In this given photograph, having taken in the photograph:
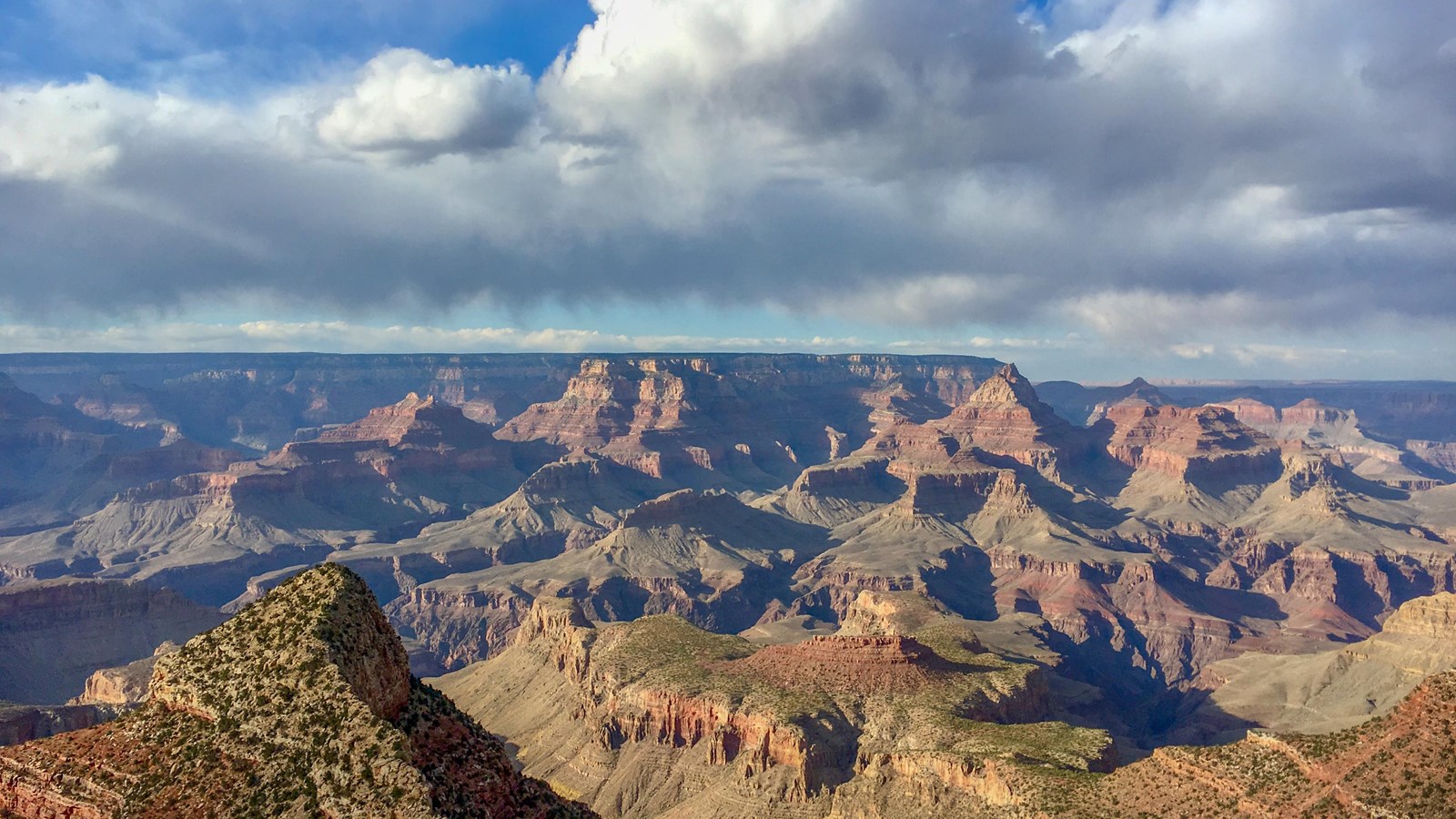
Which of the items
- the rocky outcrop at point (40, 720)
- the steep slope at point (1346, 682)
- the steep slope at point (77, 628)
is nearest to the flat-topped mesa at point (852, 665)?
the steep slope at point (1346, 682)

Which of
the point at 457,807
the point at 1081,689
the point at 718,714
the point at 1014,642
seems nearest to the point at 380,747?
the point at 457,807

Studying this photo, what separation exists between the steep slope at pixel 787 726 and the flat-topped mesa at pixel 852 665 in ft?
0.64

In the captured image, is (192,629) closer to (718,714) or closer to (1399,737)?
(718,714)

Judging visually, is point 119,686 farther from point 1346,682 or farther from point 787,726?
point 1346,682

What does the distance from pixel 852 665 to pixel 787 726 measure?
48.7 ft

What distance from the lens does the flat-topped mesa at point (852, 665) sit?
114625 millimetres

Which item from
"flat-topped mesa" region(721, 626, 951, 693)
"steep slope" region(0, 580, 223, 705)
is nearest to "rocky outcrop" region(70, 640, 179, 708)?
"steep slope" region(0, 580, 223, 705)

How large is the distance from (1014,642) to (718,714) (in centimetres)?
8719

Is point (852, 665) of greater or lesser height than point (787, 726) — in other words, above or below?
above

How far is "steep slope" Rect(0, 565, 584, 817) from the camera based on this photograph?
4166 centimetres

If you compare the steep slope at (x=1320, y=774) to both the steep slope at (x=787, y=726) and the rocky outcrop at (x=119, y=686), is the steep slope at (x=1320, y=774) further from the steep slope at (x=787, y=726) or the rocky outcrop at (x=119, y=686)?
the rocky outcrop at (x=119, y=686)

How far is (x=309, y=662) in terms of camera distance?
44.9 m

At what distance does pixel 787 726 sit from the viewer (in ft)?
343

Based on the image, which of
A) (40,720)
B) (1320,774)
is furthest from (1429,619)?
(40,720)
